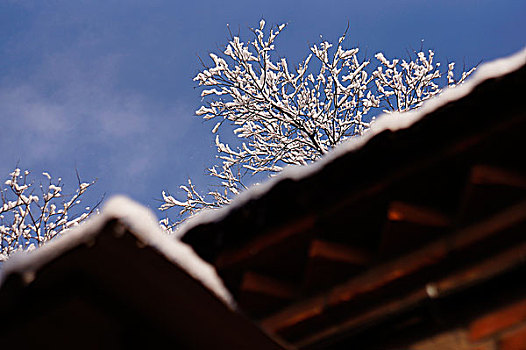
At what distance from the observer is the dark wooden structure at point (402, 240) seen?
2211 millimetres

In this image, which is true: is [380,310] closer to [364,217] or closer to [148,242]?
[364,217]

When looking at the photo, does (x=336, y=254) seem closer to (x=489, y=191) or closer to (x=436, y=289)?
(x=436, y=289)

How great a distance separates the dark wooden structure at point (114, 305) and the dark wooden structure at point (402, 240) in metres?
0.39

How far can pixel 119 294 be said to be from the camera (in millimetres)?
Answer: 2174

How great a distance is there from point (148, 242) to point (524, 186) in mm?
1509

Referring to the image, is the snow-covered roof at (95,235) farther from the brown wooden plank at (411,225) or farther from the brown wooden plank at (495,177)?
the brown wooden plank at (495,177)

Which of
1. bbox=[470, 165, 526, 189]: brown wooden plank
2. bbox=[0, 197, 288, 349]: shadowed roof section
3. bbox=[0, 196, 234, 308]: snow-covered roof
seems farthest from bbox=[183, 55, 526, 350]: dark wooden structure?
bbox=[0, 196, 234, 308]: snow-covered roof

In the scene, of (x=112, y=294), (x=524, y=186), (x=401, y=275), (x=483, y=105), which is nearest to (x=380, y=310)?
(x=401, y=275)

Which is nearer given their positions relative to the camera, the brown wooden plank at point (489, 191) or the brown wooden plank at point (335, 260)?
the brown wooden plank at point (489, 191)

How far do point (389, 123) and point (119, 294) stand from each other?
4.14 feet

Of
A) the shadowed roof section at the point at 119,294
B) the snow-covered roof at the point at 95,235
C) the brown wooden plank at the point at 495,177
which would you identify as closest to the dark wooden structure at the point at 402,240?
the brown wooden plank at the point at 495,177

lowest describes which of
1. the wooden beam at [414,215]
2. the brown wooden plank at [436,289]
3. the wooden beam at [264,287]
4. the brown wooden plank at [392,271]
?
the brown wooden plank at [436,289]

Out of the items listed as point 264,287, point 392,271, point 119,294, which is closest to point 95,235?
point 119,294

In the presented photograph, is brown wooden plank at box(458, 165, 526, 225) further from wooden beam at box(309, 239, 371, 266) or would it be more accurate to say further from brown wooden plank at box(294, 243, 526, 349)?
wooden beam at box(309, 239, 371, 266)
